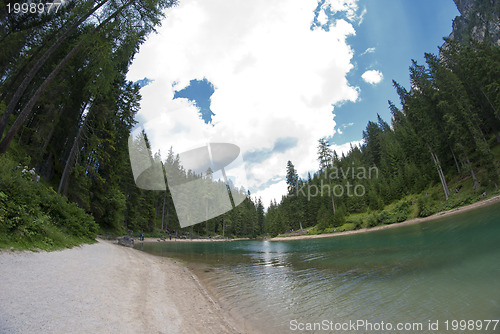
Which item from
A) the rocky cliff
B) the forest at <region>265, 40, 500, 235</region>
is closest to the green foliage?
the forest at <region>265, 40, 500, 235</region>

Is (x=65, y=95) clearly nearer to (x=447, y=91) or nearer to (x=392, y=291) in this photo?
(x=392, y=291)

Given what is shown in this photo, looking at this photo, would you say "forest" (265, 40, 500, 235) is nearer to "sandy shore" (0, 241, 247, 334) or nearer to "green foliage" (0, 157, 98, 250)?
"sandy shore" (0, 241, 247, 334)

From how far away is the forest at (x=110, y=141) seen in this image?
10.4 meters

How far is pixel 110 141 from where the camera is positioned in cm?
2358

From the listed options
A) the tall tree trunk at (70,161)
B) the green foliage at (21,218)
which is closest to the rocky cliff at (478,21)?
the tall tree trunk at (70,161)

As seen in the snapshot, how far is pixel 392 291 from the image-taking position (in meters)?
7.02

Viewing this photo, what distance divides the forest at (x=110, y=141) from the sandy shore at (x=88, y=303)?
1667mm

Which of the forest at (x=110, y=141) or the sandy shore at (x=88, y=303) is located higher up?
the forest at (x=110, y=141)

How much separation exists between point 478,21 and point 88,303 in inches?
5832

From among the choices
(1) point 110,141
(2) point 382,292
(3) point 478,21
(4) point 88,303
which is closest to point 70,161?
(1) point 110,141

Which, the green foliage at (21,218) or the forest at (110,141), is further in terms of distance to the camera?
the forest at (110,141)

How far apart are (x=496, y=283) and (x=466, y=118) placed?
4105 cm

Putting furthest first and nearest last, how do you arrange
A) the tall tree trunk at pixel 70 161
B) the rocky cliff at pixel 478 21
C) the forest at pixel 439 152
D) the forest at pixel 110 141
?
the rocky cliff at pixel 478 21 → the forest at pixel 439 152 → the tall tree trunk at pixel 70 161 → the forest at pixel 110 141

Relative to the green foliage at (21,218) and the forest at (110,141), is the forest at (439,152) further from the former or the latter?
the green foliage at (21,218)
